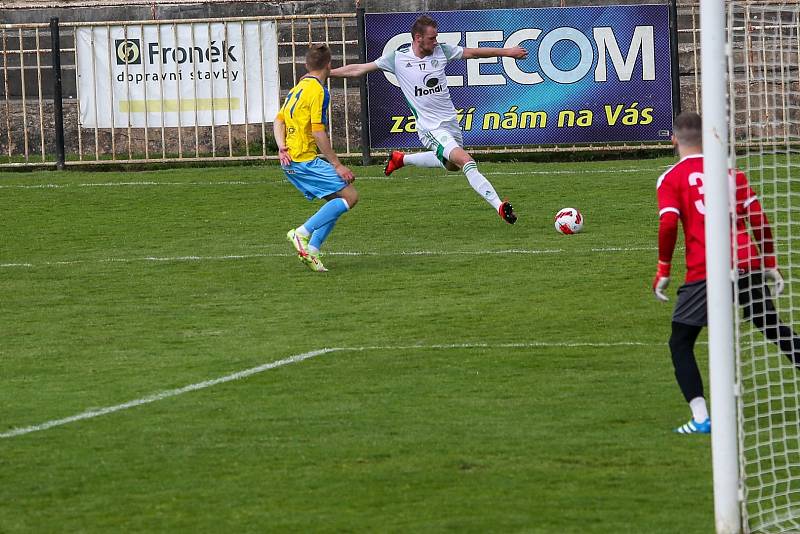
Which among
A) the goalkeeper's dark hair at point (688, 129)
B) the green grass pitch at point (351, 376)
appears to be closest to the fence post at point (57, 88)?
the green grass pitch at point (351, 376)

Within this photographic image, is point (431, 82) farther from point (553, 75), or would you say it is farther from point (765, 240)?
point (765, 240)

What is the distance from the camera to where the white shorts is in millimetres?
15852

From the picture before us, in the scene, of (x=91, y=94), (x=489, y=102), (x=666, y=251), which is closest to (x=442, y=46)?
(x=489, y=102)

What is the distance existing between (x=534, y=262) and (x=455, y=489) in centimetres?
719

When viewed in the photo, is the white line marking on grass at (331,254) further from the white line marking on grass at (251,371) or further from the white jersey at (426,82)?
the white line marking on grass at (251,371)

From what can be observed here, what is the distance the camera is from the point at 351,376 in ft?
30.0

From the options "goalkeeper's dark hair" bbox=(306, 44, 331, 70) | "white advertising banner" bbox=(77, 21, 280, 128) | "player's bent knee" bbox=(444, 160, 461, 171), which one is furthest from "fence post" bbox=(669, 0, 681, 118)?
"goalkeeper's dark hair" bbox=(306, 44, 331, 70)

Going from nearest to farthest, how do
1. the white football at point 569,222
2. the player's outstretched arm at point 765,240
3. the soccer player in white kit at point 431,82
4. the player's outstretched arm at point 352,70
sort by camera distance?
the player's outstretched arm at point 765,240
the white football at point 569,222
the player's outstretched arm at point 352,70
the soccer player in white kit at point 431,82

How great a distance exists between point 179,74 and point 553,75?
503cm

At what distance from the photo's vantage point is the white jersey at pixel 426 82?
52.5 ft

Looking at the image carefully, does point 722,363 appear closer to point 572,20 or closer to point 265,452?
point 265,452

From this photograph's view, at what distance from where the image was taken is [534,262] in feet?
44.8

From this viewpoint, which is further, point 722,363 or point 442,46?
point 442,46

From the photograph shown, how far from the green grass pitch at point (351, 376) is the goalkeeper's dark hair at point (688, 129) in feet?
4.42
